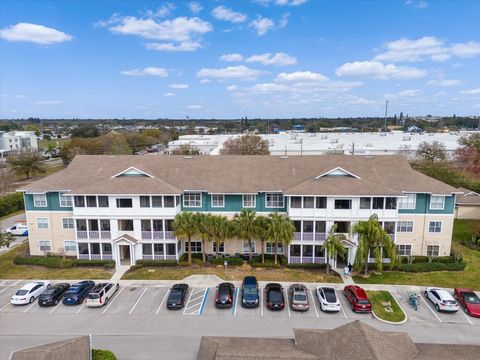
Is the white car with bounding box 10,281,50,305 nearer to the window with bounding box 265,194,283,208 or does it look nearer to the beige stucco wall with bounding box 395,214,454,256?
the window with bounding box 265,194,283,208

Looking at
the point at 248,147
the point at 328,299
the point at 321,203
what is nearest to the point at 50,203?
the point at 321,203

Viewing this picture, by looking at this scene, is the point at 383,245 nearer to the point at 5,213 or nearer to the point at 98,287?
the point at 98,287

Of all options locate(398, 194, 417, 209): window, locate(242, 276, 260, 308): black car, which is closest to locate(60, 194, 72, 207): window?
locate(242, 276, 260, 308): black car

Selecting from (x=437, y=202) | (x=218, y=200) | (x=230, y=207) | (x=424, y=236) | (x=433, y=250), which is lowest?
(x=433, y=250)

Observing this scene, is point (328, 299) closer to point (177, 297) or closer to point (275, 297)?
point (275, 297)

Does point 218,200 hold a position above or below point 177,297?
above
